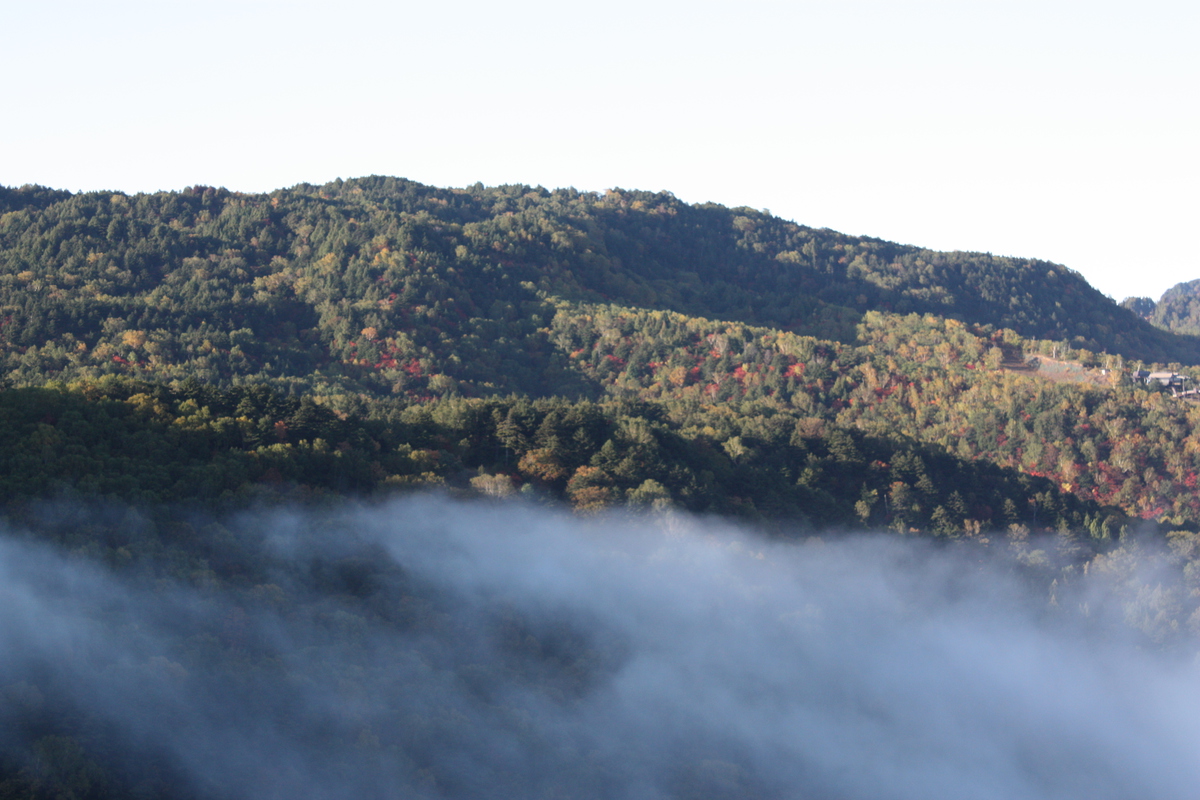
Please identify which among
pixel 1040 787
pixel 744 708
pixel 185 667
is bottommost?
pixel 1040 787

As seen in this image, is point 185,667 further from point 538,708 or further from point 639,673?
point 639,673

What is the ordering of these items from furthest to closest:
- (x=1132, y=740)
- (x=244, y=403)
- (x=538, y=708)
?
1. (x=1132, y=740)
2. (x=244, y=403)
3. (x=538, y=708)

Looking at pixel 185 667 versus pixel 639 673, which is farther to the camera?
pixel 639 673

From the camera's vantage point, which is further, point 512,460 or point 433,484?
point 512,460

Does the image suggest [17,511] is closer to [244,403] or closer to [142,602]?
[142,602]

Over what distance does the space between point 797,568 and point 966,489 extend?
37599mm

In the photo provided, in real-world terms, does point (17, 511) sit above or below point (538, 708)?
above

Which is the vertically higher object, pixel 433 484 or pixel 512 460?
pixel 512 460

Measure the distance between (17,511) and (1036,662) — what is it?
292 ft

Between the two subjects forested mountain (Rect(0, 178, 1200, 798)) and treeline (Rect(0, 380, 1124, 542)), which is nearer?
forested mountain (Rect(0, 178, 1200, 798))

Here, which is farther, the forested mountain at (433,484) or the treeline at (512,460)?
the treeline at (512,460)

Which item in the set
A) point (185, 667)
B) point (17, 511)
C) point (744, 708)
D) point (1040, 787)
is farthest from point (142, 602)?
point (1040, 787)

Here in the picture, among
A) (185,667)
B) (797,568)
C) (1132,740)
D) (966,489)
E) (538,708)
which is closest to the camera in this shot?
(185,667)

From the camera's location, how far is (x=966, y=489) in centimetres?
12988
